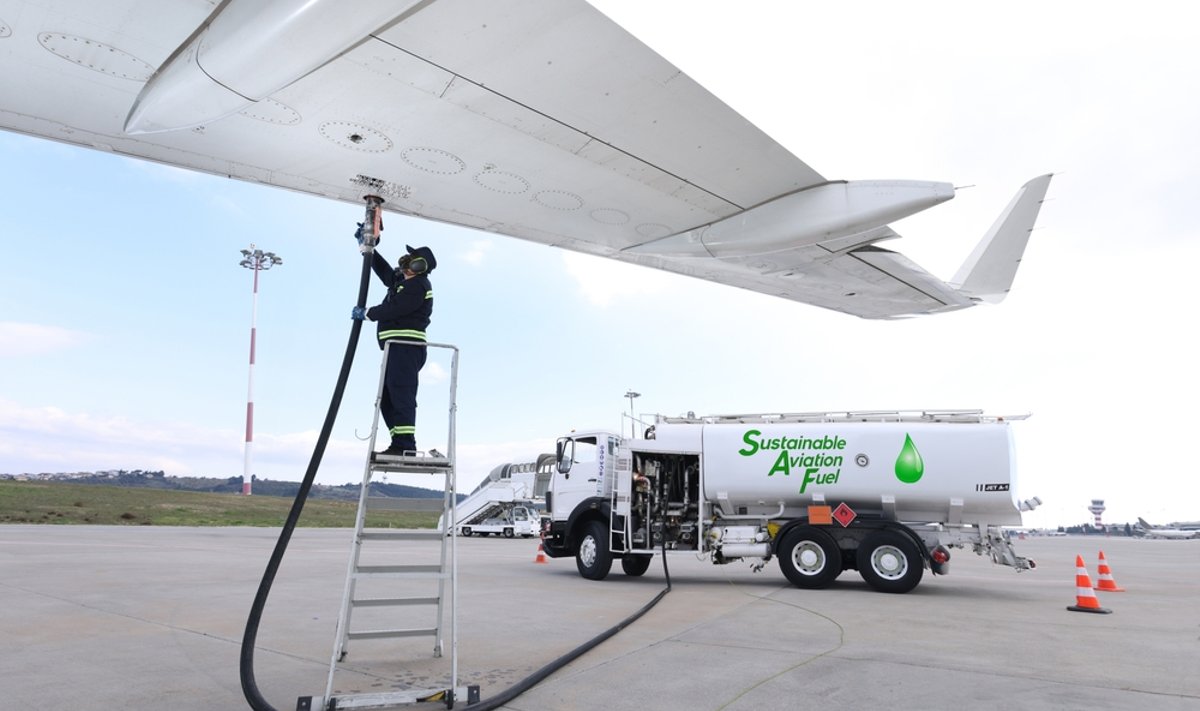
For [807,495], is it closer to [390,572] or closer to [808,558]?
[808,558]

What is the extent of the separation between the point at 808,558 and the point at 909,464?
7.19 feet

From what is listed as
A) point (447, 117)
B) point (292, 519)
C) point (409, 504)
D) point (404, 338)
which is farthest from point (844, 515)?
point (292, 519)

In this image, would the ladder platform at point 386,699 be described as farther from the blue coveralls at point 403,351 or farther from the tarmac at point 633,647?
the blue coveralls at point 403,351

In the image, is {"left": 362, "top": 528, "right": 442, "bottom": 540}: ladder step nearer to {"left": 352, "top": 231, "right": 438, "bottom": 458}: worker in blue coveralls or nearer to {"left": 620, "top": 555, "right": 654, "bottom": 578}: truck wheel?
{"left": 352, "top": 231, "right": 438, "bottom": 458}: worker in blue coveralls

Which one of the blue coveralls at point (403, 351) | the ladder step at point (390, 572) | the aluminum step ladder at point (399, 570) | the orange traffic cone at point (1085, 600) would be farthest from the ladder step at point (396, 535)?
the orange traffic cone at point (1085, 600)

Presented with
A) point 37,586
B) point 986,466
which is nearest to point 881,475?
point 986,466

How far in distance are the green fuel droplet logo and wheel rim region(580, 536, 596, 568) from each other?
17.6 feet

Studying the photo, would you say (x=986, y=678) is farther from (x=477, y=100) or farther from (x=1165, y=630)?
(x=477, y=100)

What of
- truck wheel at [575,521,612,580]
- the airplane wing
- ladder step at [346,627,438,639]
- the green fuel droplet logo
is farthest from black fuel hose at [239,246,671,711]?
the green fuel droplet logo

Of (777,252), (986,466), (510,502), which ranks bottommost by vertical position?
(510,502)

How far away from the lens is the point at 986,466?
10617 millimetres

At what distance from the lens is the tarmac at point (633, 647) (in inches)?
177

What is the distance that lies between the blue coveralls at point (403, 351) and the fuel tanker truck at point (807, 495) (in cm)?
757

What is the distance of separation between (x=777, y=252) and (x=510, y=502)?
24.3m
